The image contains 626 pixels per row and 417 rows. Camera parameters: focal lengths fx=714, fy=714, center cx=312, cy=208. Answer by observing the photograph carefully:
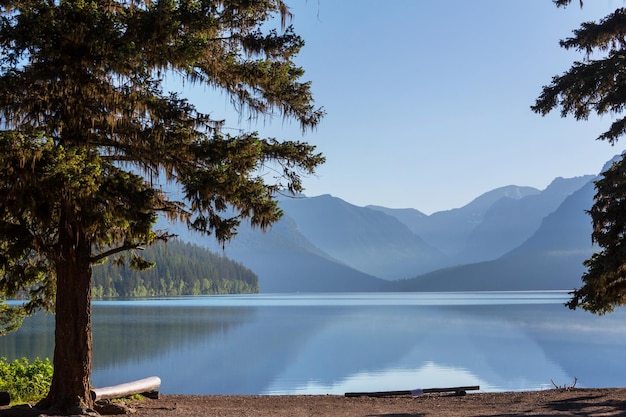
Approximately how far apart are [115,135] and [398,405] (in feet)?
32.3

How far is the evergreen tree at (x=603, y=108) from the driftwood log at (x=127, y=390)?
1092cm

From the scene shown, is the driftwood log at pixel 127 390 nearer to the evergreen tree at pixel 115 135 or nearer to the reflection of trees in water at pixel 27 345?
the evergreen tree at pixel 115 135

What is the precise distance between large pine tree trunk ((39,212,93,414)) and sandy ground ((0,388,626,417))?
771 millimetres

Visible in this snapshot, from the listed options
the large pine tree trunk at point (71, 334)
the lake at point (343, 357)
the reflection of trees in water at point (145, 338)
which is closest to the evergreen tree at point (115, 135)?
the large pine tree trunk at point (71, 334)

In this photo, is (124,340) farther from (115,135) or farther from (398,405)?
(115,135)

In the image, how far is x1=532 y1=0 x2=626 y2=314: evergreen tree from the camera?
53.9ft

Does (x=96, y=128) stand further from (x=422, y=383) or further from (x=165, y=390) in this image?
(x=422, y=383)

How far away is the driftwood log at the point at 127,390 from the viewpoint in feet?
50.3

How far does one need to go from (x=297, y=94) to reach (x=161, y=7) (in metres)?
3.85

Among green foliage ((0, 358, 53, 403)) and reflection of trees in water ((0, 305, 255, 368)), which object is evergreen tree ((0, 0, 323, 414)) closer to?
green foliage ((0, 358, 53, 403))

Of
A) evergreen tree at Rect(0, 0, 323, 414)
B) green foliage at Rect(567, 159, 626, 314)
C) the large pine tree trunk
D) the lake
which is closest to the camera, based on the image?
evergreen tree at Rect(0, 0, 323, 414)

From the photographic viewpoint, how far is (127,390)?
16.7 meters

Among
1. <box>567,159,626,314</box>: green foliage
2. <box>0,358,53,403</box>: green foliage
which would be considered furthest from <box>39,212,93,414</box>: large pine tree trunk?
<box>567,159,626,314</box>: green foliage

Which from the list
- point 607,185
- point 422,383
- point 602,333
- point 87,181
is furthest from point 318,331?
point 87,181
